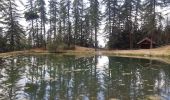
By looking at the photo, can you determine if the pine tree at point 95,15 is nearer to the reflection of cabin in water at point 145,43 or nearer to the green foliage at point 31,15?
the reflection of cabin in water at point 145,43

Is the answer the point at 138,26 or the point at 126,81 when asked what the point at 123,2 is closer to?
the point at 138,26

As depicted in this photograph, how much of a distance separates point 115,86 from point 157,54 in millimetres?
26597

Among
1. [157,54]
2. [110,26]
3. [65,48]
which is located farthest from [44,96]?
[110,26]

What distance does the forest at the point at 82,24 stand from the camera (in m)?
54.1

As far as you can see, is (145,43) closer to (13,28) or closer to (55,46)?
(55,46)

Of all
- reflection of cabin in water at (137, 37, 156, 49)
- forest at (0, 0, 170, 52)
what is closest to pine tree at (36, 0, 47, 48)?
forest at (0, 0, 170, 52)

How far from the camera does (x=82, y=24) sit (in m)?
66.6

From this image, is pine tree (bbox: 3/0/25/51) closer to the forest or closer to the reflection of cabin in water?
the forest

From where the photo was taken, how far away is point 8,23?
55.0 metres

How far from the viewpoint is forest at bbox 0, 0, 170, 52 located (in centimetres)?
5409

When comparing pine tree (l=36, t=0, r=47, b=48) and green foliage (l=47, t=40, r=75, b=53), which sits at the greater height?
pine tree (l=36, t=0, r=47, b=48)

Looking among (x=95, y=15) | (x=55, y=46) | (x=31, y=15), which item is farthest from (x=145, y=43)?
(x=31, y=15)

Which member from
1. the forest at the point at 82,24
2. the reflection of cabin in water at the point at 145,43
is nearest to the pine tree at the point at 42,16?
the forest at the point at 82,24

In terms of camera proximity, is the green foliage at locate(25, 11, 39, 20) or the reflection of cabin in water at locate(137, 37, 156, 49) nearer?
the reflection of cabin in water at locate(137, 37, 156, 49)
